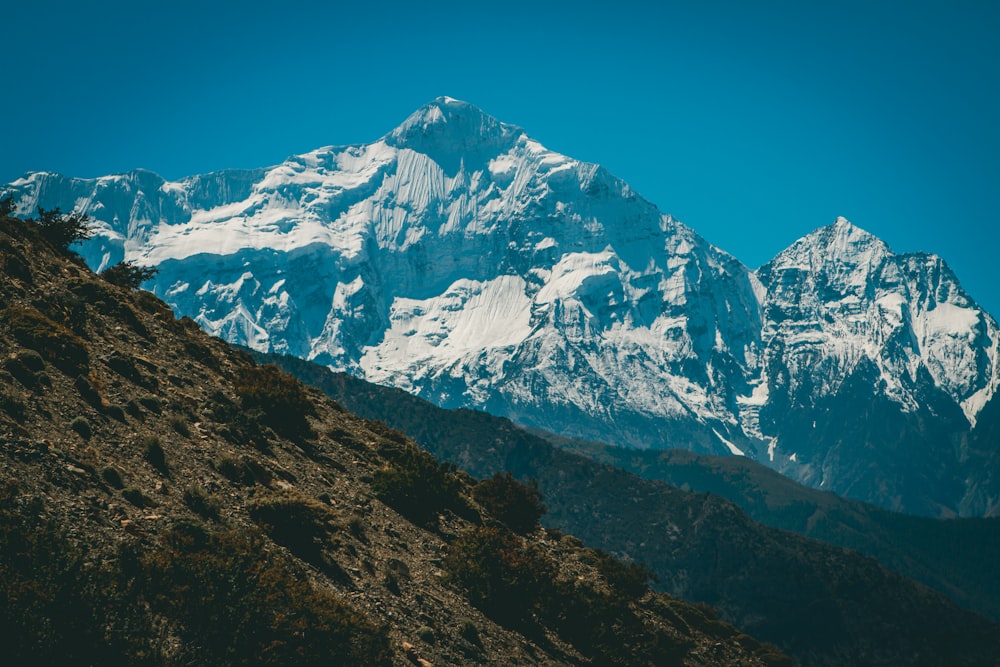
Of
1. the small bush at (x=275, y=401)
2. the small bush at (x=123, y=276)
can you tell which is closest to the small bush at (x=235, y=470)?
the small bush at (x=275, y=401)

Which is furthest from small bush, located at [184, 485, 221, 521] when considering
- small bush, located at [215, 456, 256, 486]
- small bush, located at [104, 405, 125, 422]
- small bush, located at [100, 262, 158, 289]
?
small bush, located at [100, 262, 158, 289]

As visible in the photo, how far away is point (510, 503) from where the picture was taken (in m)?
51.8

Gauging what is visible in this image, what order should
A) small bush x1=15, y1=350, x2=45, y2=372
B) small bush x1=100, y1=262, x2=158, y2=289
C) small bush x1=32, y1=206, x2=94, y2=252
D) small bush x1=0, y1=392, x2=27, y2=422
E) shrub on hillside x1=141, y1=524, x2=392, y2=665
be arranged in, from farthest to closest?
1. small bush x1=100, y1=262, x2=158, y2=289
2. small bush x1=32, y1=206, x2=94, y2=252
3. small bush x1=15, y1=350, x2=45, y2=372
4. small bush x1=0, y1=392, x2=27, y2=422
5. shrub on hillside x1=141, y1=524, x2=392, y2=665

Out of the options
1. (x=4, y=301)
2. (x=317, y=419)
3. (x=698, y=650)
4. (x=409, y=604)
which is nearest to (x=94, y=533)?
(x=409, y=604)

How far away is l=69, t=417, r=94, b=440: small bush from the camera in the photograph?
3278cm

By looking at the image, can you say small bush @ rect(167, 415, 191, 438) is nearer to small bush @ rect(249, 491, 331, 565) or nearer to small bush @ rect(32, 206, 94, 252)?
small bush @ rect(249, 491, 331, 565)

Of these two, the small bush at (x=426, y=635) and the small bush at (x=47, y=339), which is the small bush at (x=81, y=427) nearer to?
the small bush at (x=47, y=339)

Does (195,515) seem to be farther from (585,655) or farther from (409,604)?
(585,655)

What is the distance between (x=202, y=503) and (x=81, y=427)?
4659 millimetres

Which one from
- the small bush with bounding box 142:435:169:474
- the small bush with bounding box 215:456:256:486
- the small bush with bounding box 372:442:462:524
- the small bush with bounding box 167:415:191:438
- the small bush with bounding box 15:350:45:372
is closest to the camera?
the small bush with bounding box 142:435:169:474

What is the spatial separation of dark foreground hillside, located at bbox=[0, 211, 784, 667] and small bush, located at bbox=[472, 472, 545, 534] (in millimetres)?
105

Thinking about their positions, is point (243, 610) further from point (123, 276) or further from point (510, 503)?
point (123, 276)

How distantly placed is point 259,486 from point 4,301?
12155 millimetres

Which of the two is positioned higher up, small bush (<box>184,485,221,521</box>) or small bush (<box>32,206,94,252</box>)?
small bush (<box>32,206,94,252</box>)
